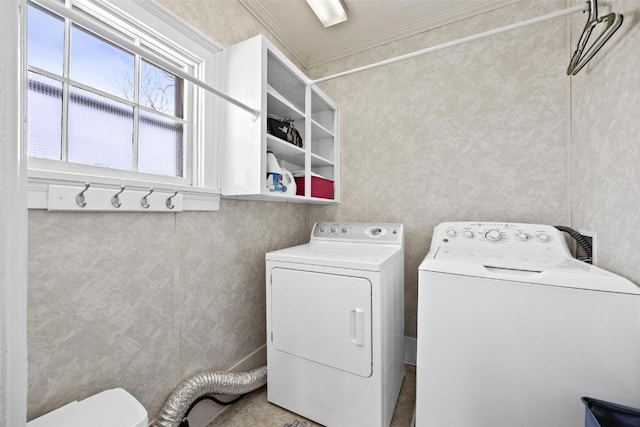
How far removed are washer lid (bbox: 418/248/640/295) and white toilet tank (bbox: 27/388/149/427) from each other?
1.20 meters

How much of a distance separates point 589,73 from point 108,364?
2.67 metres

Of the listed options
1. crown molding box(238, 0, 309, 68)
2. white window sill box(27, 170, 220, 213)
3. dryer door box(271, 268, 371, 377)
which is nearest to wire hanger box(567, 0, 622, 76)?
dryer door box(271, 268, 371, 377)

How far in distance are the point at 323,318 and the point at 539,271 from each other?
980mm

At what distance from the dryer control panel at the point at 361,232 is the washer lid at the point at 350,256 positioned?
0.18ft

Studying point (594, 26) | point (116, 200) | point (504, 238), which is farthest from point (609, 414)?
point (116, 200)

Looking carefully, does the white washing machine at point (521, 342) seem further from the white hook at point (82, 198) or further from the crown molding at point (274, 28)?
the crown molding at point (274, 28)

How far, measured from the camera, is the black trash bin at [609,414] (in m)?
0.79

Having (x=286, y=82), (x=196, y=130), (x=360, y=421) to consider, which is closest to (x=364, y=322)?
(x=360, y=421)

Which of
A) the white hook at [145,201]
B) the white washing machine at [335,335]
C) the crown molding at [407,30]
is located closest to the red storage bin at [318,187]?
the white washing machine at [335,335]

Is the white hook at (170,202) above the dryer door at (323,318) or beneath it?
above

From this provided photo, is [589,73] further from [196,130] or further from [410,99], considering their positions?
[196,130]

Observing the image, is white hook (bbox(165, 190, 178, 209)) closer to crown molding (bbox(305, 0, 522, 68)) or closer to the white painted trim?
Result: the white painted trim

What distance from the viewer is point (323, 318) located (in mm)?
1438

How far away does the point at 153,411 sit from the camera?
1.27 m
